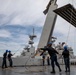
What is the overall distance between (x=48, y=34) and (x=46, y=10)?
6.95 metres

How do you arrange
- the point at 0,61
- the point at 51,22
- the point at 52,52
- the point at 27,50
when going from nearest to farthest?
the point at 52,52, the point at 0,61, the point at 51,22, the point at 27,50

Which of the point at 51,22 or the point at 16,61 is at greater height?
the point at 51,22

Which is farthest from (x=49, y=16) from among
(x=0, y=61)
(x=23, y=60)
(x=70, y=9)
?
(x=0, y=61)

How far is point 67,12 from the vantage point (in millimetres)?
42469

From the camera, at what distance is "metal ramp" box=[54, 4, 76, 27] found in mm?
38600

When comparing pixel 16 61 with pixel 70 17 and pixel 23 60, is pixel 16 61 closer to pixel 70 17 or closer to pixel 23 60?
pixel 23 60

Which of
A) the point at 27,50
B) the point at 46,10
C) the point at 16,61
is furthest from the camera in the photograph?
the point at 27,50

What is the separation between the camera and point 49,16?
1684 inches

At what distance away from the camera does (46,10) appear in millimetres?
45969

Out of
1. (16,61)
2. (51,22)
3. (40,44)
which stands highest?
(51,22)

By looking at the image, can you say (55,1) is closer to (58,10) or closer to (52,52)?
(58,10)

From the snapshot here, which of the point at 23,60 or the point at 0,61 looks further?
the point at 23,60

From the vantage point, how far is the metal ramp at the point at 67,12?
38.6m

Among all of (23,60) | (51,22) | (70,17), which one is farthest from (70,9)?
(23,60)
